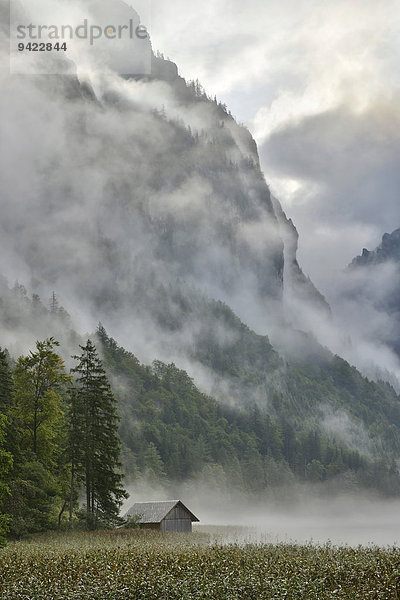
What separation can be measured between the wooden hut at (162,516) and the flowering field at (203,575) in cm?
3644

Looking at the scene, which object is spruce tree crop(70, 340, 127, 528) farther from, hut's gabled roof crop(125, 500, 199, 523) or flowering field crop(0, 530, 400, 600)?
flowering field crop(0, 530, 400, 600)

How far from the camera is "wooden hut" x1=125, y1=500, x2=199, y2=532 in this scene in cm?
7219

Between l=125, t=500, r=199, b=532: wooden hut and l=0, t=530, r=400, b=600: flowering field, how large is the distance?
3644 centimetres

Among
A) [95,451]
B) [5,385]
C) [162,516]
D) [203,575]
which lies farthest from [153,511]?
[203,575]

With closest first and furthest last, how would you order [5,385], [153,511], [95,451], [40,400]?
[5,385] < [95,451] < [40,400] < [153,511]

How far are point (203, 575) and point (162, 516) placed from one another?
148 ft

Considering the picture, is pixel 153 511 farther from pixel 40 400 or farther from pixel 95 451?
pixel 40 400

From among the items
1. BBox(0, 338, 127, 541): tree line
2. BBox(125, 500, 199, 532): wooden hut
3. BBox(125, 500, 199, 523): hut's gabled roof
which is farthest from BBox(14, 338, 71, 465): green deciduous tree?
BBox(125, 500, 199, 523): hut's gabled roof

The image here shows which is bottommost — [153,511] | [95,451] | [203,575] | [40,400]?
[203,575]

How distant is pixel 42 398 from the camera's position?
60562mm

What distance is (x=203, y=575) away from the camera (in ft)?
95.9

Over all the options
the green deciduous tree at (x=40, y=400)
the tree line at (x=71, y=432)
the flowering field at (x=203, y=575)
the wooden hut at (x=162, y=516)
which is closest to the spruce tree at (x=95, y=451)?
the tree line at (x=71, y=432)

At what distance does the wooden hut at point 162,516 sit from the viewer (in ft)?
237

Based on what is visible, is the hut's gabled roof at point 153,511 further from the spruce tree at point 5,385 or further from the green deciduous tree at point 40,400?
the spruce tree at point 5,385
